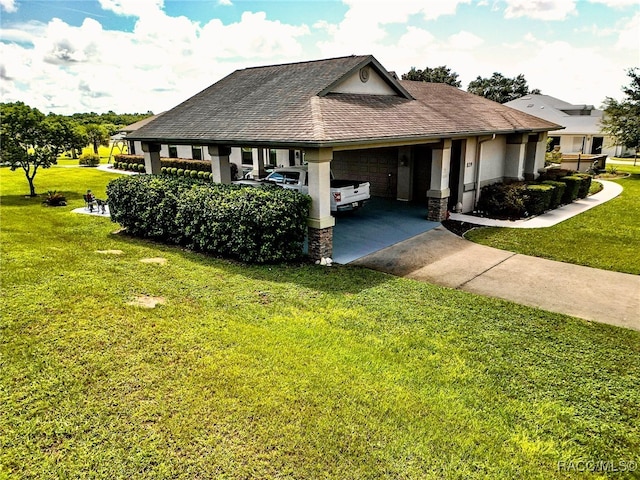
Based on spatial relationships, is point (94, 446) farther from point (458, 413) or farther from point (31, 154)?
point (31, 154)

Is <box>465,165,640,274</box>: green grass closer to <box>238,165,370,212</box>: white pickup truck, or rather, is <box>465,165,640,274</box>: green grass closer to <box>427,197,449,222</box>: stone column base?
<box>427,197,449,222</box>: stone column base

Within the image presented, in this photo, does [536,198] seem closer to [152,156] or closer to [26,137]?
[152,156]

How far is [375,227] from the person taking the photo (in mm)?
14266

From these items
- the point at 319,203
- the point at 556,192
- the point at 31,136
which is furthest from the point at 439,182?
the point at 31,136

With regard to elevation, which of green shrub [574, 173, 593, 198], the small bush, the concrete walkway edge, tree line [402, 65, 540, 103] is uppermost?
tree line [402, 65, 540, 103]

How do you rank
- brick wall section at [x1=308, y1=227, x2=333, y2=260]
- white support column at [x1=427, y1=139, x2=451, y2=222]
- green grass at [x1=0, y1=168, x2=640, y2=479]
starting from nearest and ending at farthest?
green grass at [x1=0, y1=168, x2=640, y2=479] → brick wall section at [x1=308, y1=227, x2=333, y2=260] → white support column at [x1=427, y1=139, x2=451, y2=222]

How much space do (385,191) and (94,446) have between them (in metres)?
16.1

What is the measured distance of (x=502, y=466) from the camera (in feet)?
14.5

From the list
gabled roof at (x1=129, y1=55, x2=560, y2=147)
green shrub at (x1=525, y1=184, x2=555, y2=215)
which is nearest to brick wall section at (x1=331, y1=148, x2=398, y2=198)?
gabled roof at (x1=129, y1=55, x2=560, y2=147)

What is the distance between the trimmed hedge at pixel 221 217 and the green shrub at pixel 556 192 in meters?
12.1

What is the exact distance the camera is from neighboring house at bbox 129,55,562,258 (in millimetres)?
10805

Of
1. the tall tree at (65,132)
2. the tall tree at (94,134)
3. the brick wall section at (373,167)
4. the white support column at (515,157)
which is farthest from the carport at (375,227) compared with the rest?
the tall tree at (94,134)

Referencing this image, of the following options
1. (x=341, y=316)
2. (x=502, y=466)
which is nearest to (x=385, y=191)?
(x=341, y=316)

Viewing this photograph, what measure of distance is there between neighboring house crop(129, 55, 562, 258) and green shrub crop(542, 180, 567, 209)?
1449 mm
